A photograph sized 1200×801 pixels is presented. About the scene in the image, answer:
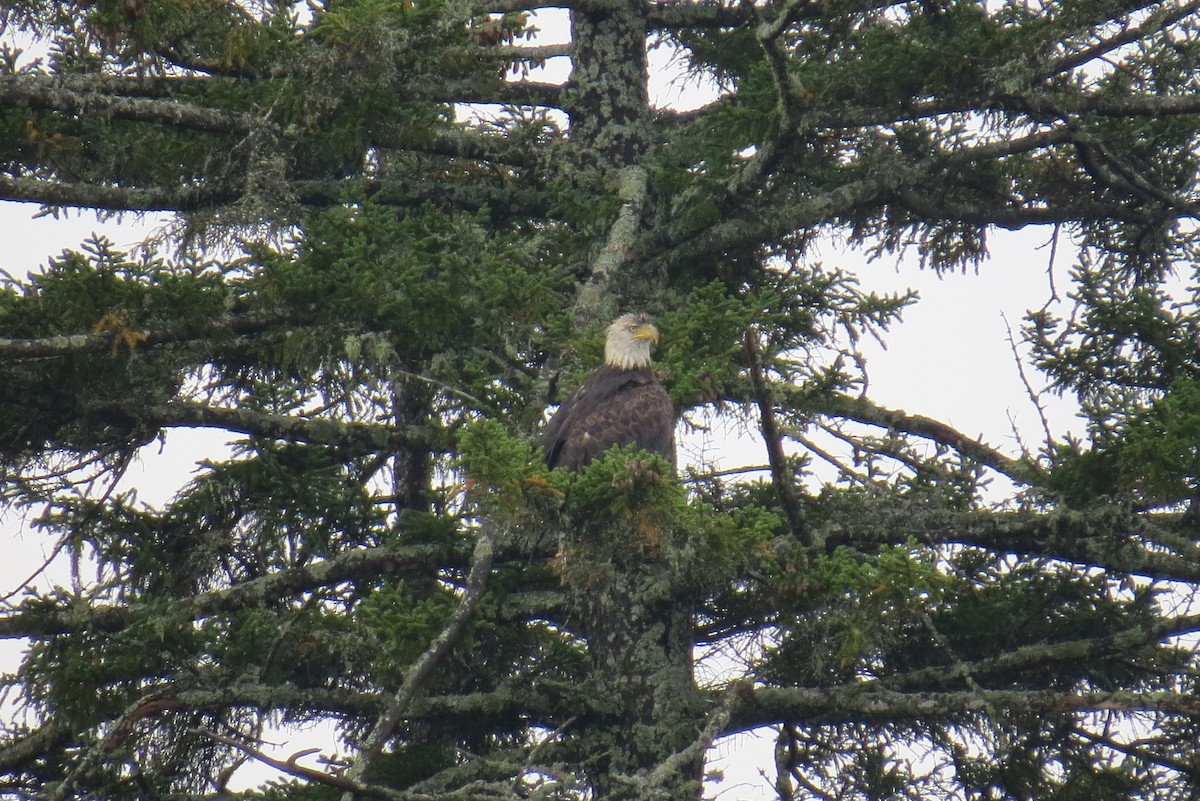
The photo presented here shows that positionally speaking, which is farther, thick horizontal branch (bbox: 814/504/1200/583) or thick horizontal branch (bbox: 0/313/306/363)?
thick horizontal branch (bbox: 814/504/1200/583)

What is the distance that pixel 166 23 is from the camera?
779cm

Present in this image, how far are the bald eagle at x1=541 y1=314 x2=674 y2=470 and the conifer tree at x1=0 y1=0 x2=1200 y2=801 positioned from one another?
26 centimetres

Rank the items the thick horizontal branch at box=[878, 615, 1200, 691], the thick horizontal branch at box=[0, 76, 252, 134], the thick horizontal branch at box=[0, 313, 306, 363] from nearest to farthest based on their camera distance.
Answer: the thick horizontal branch at box=[0, 313, 306, 363] < the thick horizontal branch at box=[878, 615, 1200, 691] < the thick horizontal branch at box=[0, 76, 252, 134]

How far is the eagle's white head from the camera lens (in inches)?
346

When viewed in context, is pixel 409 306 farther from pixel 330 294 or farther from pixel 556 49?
pixel 556 49

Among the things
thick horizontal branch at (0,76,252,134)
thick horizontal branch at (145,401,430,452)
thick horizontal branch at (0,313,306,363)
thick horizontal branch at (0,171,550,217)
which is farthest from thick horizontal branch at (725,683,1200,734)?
thick horizontal branch at (0,76,252,134)

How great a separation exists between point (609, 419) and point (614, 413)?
0.17 feet

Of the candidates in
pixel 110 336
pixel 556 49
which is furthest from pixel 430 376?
pixel 556 49

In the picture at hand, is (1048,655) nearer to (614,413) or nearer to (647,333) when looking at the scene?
(614,413)

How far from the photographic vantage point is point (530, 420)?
7.33 m

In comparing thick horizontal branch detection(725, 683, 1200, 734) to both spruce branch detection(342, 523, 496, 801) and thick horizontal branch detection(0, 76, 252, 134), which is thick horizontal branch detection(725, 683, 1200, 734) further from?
thick horizontal branch detection(0, 76, 252, 134)

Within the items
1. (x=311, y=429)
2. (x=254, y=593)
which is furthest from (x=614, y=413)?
(x=254, y=593)

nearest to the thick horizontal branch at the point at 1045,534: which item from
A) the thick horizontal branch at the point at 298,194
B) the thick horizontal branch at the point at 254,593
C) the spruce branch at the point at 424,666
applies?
the spruce branch at the point at 424,666

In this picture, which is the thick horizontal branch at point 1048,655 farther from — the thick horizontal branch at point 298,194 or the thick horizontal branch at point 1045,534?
the thick horizontal branch at point 298,194
